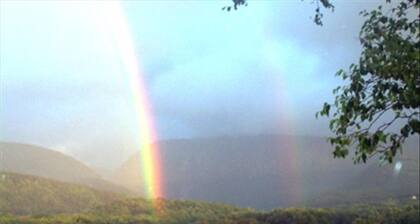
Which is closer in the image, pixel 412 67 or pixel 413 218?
pixel 412 67

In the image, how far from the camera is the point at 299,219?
184 metres

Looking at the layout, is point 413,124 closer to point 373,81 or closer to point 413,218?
point 373,81

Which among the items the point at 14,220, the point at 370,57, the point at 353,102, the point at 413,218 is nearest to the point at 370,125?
the point at 353,102

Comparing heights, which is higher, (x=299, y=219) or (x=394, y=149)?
(x=299, y=219)

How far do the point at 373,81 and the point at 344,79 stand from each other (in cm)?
49

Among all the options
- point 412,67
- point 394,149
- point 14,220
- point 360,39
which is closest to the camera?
point 412,67

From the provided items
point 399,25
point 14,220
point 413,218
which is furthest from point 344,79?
point 14,220

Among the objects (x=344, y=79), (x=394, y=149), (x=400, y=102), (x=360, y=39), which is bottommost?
(x=394, y=149)

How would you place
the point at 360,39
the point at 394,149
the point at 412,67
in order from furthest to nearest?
the point at 360,39
the point at 394,149
the point at 412,67

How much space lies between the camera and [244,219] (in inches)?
7052

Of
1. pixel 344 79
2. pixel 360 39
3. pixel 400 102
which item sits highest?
pixel 360 39

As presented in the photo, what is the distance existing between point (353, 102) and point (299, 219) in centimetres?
17822

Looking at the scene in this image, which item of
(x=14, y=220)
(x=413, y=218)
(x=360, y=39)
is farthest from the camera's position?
(x=14, y=220)

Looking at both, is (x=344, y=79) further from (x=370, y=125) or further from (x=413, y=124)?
(x=413, y=124)
